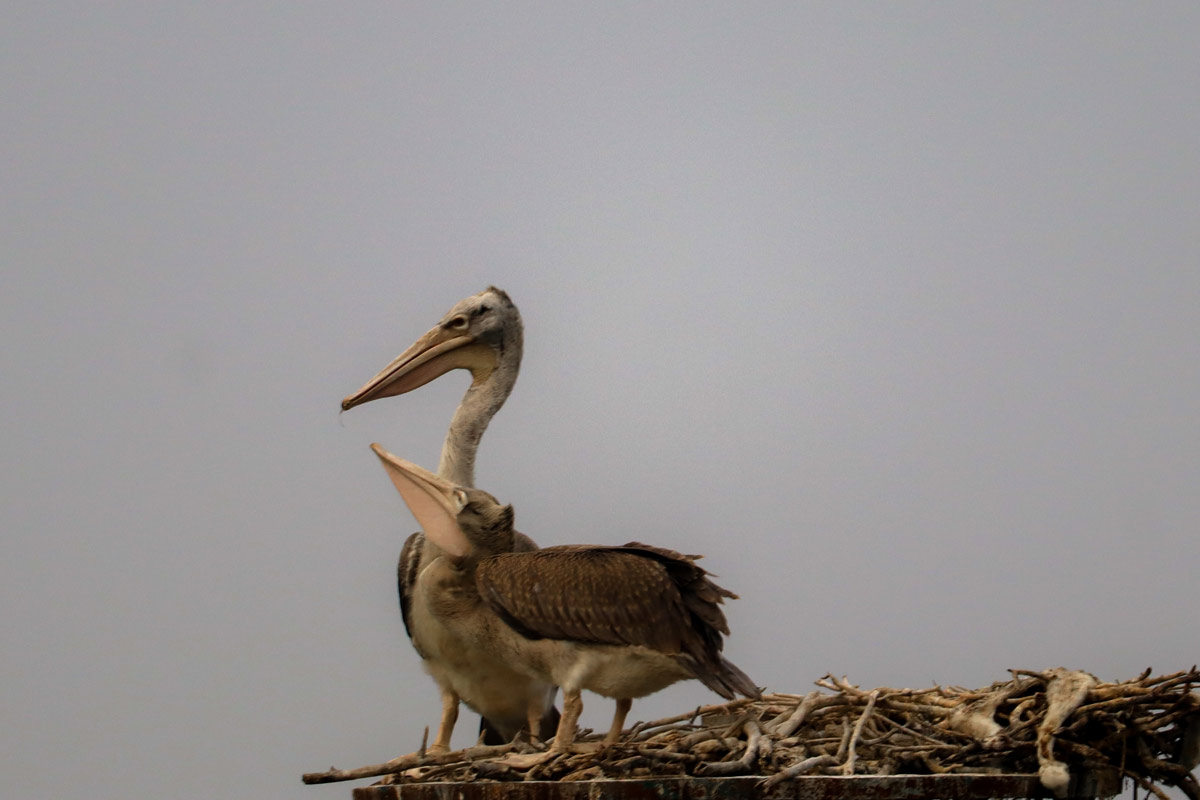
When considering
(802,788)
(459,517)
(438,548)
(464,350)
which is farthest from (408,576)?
(802,788)

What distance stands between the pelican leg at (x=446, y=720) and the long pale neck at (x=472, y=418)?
0.95 m

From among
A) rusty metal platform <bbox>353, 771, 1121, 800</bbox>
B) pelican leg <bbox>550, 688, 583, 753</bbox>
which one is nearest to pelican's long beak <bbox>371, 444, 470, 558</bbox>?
pelican leg <bbox>550, 688, 583, 753</bbox>

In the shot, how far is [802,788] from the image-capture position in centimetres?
472

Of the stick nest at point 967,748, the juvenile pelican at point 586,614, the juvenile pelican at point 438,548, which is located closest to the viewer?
the stick nest at point 967,748

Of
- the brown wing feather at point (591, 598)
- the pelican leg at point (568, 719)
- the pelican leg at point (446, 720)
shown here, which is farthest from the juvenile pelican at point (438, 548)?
the pelican leg at point (568, 719)

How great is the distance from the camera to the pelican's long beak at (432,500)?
5.93m

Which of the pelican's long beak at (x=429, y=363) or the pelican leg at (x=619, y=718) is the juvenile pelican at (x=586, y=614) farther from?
the pelican's long beak at (x=429, y=363)

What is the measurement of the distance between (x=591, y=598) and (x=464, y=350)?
1.99 metres

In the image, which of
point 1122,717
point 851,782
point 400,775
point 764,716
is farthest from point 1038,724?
point 400,775

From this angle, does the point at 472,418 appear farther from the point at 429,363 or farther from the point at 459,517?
the point at 459,517

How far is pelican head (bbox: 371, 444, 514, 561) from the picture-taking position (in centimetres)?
590

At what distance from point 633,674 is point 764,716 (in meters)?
0.84

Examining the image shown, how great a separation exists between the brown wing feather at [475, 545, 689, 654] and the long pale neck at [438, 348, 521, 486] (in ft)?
3.65

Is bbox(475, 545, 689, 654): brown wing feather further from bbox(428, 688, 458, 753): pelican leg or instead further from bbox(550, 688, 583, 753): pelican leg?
bbox(428, 688, 458, 753): pelican leg
